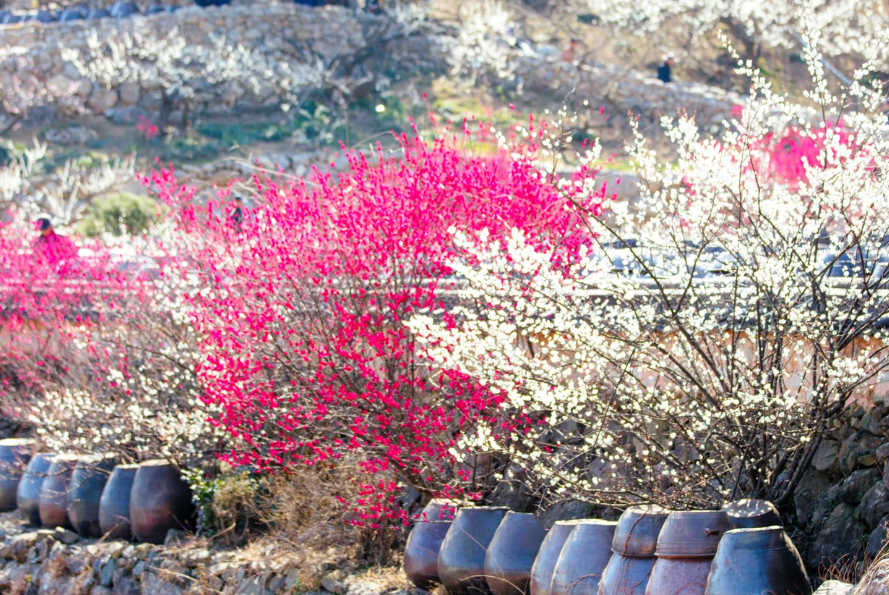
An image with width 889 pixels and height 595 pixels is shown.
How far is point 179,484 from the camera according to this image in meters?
7.61

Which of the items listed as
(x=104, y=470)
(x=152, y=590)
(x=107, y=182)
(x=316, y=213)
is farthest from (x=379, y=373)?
(x=107, y=182)

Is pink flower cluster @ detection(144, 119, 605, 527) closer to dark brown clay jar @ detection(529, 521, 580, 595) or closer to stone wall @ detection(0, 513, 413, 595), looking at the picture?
stone wall @ detection(0, 513, 413, 595)

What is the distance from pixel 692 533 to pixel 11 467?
267 inches

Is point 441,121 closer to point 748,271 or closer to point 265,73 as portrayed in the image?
point 265,73

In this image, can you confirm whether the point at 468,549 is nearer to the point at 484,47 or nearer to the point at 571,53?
the point at 484,47

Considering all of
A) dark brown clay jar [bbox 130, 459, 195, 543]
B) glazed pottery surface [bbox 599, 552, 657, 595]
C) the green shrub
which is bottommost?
the green shrub

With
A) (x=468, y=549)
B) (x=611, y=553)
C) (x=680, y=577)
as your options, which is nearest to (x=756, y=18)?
(x=468, y=549)

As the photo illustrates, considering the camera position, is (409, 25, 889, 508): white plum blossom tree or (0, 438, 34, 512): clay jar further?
(0, 438, 34, 512): clay jar

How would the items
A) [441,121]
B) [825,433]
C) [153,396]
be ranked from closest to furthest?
[825,433] → [153,396] → [441,121]

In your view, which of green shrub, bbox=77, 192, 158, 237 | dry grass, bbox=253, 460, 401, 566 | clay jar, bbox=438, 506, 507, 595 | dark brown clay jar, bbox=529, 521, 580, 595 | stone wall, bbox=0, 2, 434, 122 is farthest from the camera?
stone wall, bbox=0, 2, 434, 122

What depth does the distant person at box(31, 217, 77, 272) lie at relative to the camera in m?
9.58

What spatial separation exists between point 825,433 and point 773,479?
34cm

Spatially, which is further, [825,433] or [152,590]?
[152,590]

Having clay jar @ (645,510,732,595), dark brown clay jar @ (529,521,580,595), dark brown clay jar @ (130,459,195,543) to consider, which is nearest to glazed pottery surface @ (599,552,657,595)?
clay jar @ (645,510,732,595)
